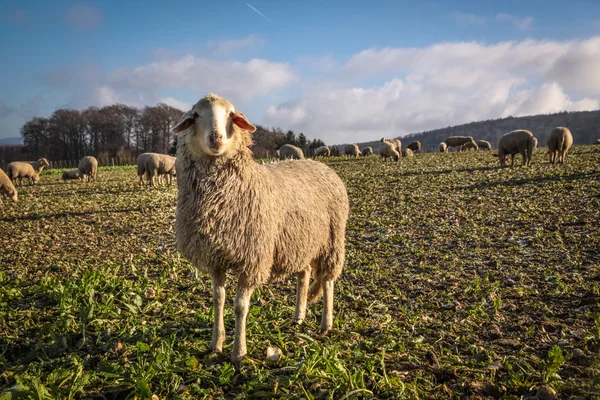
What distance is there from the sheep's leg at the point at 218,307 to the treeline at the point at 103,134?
2417 inches

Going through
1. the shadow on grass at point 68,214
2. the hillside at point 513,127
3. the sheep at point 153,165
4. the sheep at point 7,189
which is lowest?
the shadow on grass at point 68,214

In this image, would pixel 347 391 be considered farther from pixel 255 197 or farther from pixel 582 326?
pixel 582 326

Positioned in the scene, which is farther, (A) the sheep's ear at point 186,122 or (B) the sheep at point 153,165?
(B) the sheep at point 153,165

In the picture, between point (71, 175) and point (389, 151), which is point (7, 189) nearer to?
point (71, 175)

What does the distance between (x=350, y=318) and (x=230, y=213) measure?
2426 millimetres

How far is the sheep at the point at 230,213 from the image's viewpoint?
381 centimetres

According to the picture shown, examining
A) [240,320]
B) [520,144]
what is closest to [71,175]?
[240,320]

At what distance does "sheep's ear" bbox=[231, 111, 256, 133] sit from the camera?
3898mm

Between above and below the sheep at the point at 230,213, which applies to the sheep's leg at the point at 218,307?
below

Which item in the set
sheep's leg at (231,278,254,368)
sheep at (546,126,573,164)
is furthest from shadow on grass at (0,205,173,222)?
sheep at (546,126,573,164)

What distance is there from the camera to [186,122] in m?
3.82

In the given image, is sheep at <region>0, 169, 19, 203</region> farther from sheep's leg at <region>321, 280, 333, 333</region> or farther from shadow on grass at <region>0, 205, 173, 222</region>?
sheep's leg at <region>321, 280, 333, 333</region>

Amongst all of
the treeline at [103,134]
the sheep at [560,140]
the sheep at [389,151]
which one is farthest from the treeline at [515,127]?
the sheep at [560,140]

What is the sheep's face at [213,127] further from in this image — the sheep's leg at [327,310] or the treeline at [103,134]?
the treeline at [103,134]
